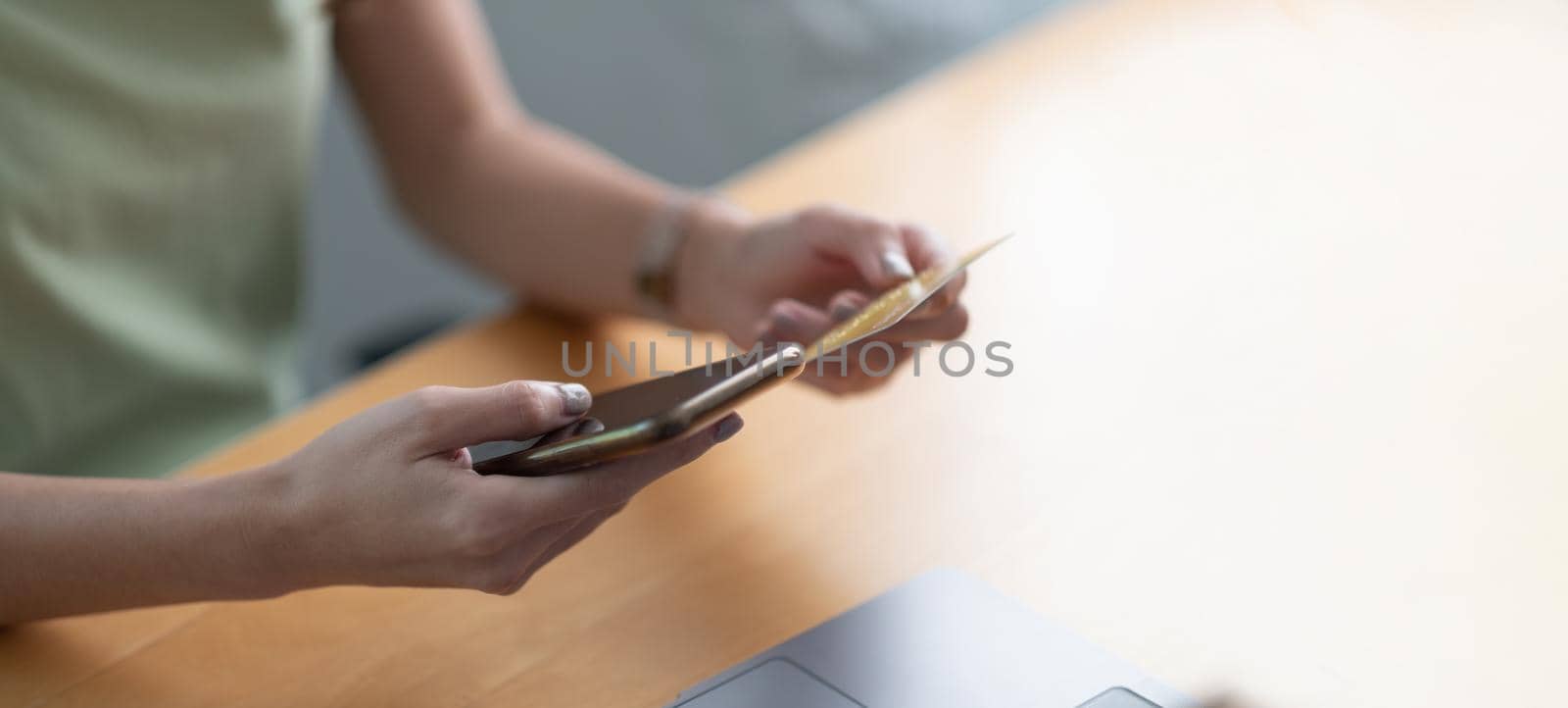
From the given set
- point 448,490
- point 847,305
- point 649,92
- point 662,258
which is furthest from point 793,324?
point 649,92

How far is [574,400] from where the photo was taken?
50 cm

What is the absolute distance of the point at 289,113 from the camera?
0.85 meters

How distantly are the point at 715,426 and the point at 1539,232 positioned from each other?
1.86ft

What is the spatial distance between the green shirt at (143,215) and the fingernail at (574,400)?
39cm

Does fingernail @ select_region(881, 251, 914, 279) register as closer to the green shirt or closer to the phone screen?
the phone screen

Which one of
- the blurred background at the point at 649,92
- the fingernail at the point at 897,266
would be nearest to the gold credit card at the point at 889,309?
the fingernail at the point at 897,266

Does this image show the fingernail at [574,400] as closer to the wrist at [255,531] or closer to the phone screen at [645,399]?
the phone screen at [645,399]

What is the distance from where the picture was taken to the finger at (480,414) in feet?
1.60

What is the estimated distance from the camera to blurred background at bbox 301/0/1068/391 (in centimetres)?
175

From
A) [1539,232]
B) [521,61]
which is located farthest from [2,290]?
[521,61]

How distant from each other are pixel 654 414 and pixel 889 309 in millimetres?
177

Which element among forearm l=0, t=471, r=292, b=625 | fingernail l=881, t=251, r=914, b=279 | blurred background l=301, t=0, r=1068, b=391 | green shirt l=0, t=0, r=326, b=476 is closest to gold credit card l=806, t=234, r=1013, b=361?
fingernail l=881, t=251, r=914, b=279

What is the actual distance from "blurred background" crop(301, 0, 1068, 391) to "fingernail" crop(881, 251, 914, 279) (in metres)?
1.12

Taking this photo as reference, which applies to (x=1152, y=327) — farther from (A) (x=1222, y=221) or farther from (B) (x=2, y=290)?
(B) (x=2, y=290)
